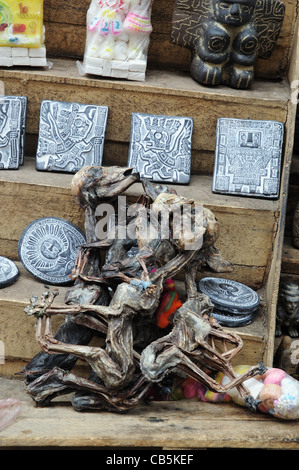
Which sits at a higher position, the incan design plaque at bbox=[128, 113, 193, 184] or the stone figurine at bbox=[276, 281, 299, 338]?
the incan design plaque at bbox=[128, 113, 193, 184]

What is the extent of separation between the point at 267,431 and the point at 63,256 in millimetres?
1050

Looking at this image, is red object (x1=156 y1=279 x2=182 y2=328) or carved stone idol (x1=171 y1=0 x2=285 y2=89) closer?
red object (x1=156 y1=279 x2=182 y2=328)

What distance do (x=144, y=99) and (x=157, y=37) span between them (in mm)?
468

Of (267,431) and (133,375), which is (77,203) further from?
(267,431)

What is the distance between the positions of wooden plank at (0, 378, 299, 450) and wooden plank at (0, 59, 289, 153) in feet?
4.13

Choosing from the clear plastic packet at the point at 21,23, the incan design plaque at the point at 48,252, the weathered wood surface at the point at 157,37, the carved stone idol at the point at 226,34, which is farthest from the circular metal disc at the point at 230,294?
the clear plastic packet at the point at 21,23

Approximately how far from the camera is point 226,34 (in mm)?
3172

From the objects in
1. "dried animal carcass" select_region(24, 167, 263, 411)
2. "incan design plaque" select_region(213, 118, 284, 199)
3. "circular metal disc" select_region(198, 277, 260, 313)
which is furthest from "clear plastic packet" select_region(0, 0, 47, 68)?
"circular metal disc" select_region(198, 277, 260, 313)

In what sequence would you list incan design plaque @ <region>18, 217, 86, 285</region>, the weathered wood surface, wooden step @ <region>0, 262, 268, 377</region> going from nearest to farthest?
wooden step @ <region>0, 262, 268, 377</region>
incan design plaque @ <region>18, 217, 86, 285</region>
the weathered wood surface

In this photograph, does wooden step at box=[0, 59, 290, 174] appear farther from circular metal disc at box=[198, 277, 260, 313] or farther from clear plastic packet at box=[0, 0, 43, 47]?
circular metal disc at box=[198, 277, 260, 313]

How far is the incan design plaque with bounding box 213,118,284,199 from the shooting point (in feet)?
10.0

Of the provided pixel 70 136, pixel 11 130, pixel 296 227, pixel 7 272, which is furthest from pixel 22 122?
pixel 296 227

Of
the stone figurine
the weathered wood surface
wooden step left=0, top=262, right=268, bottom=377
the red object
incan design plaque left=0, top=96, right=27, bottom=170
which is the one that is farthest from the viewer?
the weathered wood surface

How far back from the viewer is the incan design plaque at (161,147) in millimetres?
3094
